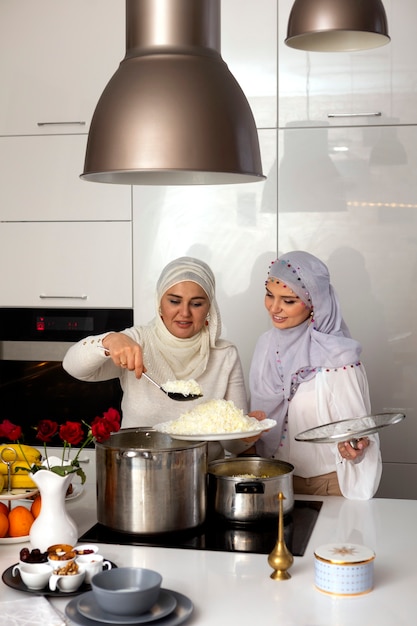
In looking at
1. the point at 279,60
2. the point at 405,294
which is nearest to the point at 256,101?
the point at 279,60

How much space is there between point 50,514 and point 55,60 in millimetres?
2178

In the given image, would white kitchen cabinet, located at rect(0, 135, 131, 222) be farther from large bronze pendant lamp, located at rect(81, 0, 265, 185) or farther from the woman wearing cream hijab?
large bronze pendant lamp, located at rect(81, 0, 265, 185)

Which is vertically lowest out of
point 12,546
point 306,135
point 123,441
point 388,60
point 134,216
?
point 12,546

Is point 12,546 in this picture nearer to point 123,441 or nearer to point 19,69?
point 123,441

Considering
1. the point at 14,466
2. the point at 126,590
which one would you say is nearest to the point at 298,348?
the point at 14,466

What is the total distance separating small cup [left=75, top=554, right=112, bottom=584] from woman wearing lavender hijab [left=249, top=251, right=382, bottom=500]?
865mm

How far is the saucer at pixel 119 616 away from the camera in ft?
4.57

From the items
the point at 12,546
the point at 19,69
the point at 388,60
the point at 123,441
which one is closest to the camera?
the point at 12,546

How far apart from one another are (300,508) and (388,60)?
5.92 feet

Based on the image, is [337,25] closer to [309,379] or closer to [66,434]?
[66,434]

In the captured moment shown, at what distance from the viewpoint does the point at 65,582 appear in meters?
1.53

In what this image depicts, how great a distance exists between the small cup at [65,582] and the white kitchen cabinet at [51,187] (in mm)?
2003

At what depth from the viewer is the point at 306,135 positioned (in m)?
3.26

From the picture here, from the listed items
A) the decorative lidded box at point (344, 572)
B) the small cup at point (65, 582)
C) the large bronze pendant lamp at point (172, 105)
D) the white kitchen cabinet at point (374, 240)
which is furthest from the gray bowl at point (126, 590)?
the white kitchen cabinet at point (374, 240)
